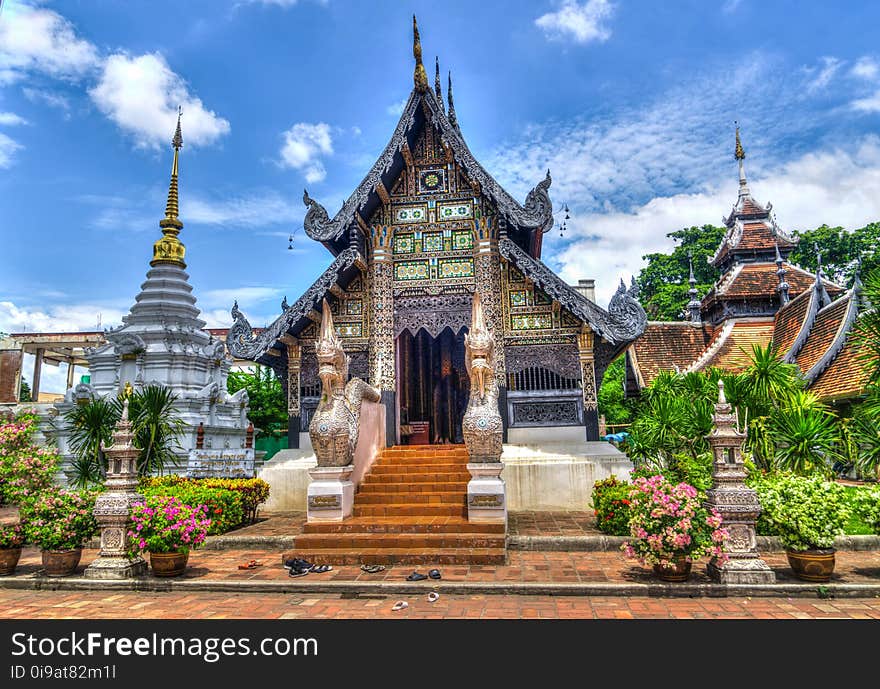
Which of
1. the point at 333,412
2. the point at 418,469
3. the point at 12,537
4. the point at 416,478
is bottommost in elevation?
the point at 12,537

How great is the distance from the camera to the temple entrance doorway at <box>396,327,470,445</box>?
13.8 m

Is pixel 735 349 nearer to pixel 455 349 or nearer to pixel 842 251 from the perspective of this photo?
pixel 455 349

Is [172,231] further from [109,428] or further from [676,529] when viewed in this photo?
[676,529]

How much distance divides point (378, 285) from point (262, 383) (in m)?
13.8

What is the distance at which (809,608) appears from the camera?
5305 millimetres

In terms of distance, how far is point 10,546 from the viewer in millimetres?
6875

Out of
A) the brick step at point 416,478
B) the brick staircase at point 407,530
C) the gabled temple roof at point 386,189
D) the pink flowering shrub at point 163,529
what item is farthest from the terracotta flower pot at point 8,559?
the gabled temple roof at point 386,189

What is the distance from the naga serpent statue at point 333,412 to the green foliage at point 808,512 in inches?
204

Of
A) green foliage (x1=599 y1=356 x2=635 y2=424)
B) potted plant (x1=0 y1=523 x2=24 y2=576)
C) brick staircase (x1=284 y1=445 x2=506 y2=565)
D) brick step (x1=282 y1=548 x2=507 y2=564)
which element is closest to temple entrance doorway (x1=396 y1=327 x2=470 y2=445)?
brick staircase (x1=284 y1=445 x2=506 y2=565)

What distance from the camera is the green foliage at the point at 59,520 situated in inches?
264

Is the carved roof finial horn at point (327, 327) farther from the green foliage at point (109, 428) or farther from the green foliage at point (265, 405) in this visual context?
the green foliage at point (265, 405)

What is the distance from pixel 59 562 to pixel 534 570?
18.2 ft

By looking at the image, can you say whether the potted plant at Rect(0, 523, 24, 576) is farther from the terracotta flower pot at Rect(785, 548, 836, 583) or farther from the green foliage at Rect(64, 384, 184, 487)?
the terracotta flower pot at Rect(785, 548, 836, 583)

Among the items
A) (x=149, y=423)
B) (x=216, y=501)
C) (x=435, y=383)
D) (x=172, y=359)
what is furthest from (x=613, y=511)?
(x=172, y=359)
